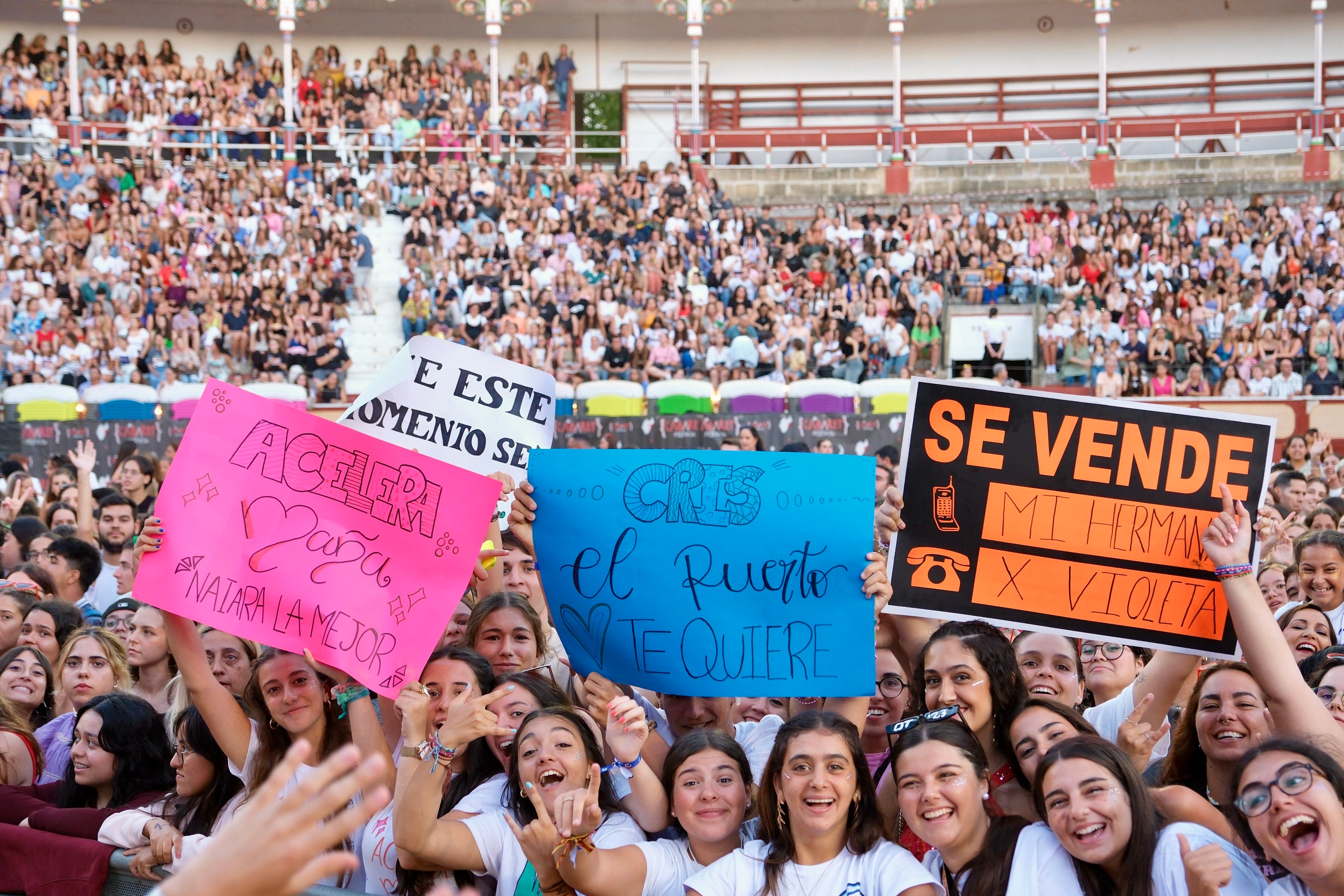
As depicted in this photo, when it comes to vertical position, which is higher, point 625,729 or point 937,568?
point 937,568

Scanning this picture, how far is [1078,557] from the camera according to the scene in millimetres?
4414

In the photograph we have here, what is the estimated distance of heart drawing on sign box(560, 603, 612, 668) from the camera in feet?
14.1

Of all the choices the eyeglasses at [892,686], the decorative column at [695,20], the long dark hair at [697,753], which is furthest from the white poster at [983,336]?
the long dark hair at [697,753]

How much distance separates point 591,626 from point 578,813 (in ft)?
3.69

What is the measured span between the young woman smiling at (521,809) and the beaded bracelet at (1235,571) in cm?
186

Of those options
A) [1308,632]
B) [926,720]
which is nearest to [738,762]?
[926,720]

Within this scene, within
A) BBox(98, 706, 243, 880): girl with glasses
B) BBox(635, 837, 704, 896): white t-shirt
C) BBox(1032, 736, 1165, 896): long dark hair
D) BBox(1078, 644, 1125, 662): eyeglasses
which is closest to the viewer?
BBox(1032, 736, 1165, 896): long dark hair

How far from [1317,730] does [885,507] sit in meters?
1.52

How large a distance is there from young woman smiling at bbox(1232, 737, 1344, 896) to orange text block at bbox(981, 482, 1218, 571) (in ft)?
4.27

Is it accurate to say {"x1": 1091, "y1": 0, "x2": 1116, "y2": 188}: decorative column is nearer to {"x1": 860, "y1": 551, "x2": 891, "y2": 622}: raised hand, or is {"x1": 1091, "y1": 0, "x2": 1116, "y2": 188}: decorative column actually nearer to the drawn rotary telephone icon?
the drawn rotary telephone icon

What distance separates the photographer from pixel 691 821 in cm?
369

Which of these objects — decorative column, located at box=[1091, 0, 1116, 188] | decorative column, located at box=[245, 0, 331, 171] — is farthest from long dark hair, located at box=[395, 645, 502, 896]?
decorative column, located at box=[1091, 0, 1116, 188]

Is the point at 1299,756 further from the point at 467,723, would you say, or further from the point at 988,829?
the point at 467,723

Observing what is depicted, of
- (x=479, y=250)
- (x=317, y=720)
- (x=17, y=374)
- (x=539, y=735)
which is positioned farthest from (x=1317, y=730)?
(x=479, y=250)
